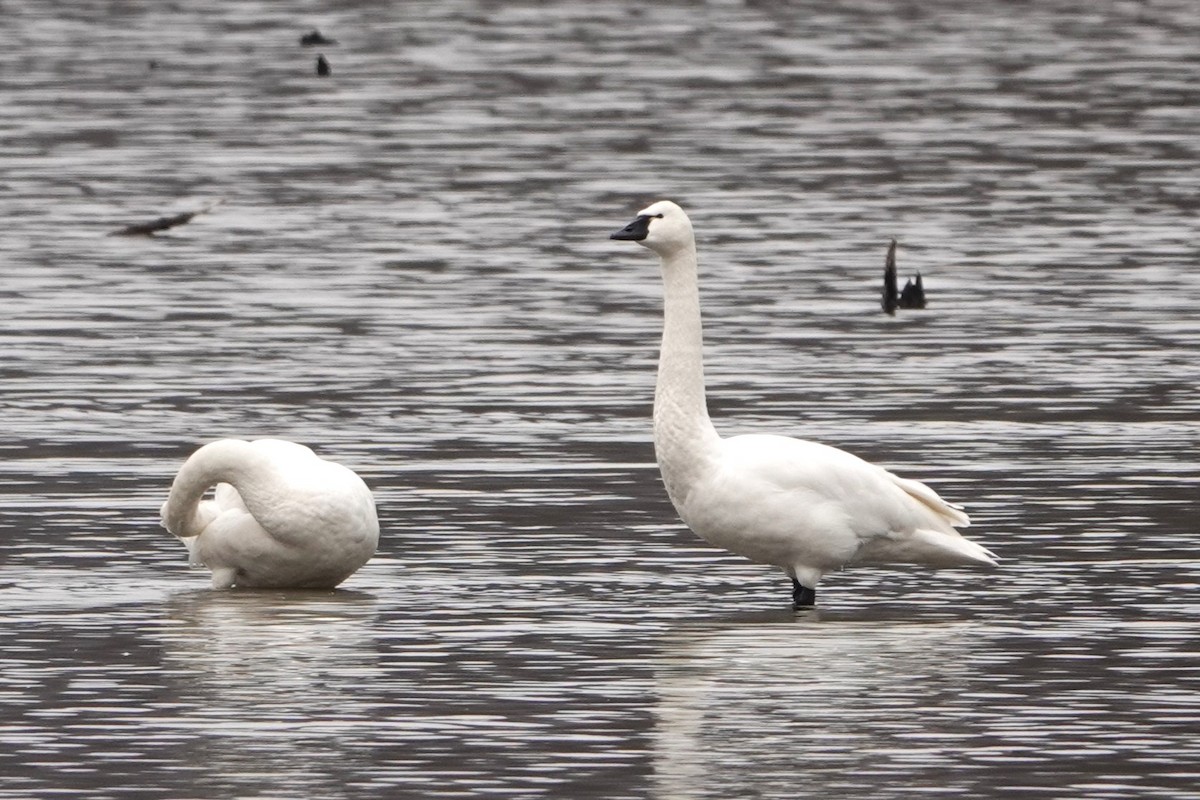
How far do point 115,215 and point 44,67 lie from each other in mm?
22635

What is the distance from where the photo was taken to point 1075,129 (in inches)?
1670

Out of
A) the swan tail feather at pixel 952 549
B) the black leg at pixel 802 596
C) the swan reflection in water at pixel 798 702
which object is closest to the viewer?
the swan reflection in water at pixel 798 702

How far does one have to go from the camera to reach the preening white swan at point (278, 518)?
44.8 ft

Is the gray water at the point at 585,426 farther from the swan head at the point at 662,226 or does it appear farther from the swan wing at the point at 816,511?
the swan head at the point at 662,226

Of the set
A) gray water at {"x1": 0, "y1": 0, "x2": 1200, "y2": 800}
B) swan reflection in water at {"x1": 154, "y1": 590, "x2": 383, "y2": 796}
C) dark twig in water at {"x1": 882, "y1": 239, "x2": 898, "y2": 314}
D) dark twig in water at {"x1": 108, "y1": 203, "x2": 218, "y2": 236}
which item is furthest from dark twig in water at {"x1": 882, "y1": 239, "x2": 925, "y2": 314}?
swan reflection in water at {"x1": 154, "y1": 590, "x2": 383, "y2": 796}

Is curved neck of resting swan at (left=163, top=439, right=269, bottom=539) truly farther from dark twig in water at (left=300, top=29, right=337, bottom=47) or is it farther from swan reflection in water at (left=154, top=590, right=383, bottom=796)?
dark twig in water at (left=300, top=29, right=337, bottom=47)

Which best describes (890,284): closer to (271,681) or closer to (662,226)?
(662,226)

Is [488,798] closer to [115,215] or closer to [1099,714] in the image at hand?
[1099,714]

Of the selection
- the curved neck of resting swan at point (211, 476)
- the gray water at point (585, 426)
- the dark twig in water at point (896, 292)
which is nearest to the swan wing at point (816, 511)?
the gray water at point (585, 426)

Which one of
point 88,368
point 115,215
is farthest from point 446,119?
point 88,368

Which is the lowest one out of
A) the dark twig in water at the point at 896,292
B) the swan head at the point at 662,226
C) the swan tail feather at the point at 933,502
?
the dark twig in water at the point at 896,292

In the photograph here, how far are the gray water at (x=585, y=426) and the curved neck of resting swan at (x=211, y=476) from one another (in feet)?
1.01

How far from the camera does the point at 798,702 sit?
11.1 metres

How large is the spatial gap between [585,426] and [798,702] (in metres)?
7.73
